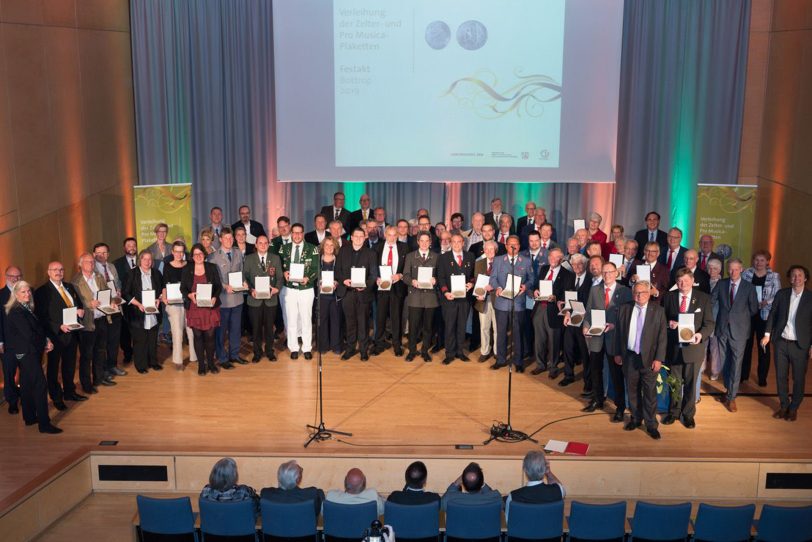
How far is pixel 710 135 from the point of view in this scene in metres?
11.9

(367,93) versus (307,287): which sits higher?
(367,93)

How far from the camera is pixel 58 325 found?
25.3 ft

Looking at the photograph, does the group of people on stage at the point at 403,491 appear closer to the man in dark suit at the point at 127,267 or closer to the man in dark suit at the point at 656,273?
the man in dark suit at the point at 656,273

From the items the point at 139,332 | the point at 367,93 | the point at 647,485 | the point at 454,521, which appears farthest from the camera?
the point at 367,93

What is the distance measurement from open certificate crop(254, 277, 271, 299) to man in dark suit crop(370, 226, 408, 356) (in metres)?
1.18

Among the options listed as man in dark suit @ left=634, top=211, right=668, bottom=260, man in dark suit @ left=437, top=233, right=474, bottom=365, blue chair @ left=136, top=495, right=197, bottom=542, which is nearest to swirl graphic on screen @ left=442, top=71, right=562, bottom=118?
man in dark suit @ left=634, top=211, right=668, bottom=260

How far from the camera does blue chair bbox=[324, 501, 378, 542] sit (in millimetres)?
5336

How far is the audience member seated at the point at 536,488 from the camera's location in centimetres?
541

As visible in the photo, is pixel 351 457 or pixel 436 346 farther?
pixel 436 346

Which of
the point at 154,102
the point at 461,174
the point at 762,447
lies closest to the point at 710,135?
the point at 461,174

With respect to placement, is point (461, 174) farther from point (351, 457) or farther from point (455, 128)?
point (351, 457)

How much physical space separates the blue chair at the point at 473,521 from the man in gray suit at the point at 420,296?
3.98 metres

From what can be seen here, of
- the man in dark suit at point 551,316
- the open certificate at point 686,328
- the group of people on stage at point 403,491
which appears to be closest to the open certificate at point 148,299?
the group of people on stage at point 403,491

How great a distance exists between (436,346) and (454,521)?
4.54 metres
